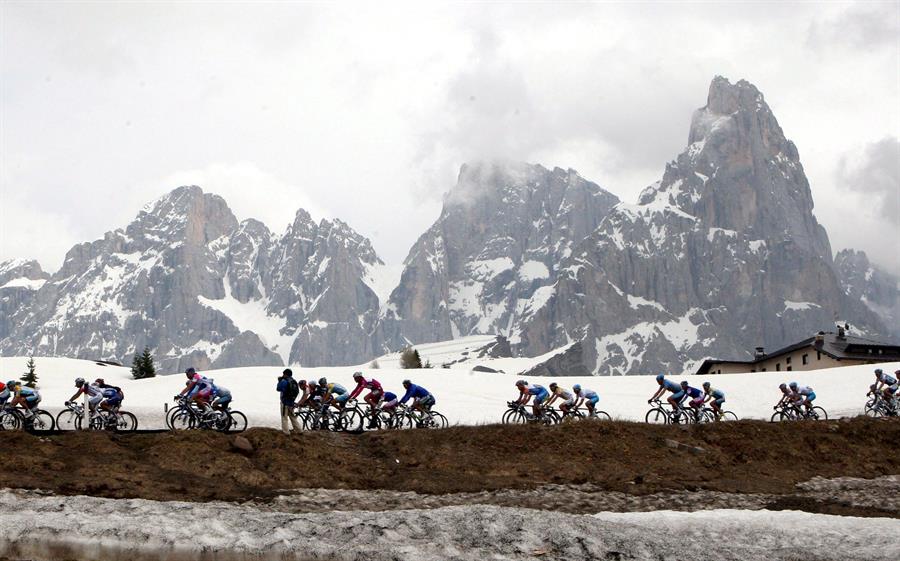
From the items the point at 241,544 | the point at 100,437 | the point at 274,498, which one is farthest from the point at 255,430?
the point at 241,544

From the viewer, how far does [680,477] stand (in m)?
27.0

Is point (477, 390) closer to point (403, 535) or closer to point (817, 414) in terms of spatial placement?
point (817, 414)

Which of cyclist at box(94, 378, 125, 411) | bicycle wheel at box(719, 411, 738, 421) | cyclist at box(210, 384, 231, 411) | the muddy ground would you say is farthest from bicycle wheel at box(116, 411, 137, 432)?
bicycle wheel at box(719, 411, 738, 421)

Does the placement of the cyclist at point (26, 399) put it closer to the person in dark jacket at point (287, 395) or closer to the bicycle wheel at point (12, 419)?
the bicycle wheel at point (12, 419)

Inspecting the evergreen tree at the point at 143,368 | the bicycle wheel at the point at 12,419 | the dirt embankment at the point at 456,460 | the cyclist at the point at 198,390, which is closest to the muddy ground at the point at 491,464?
the dirt embankment at the point at 456,460

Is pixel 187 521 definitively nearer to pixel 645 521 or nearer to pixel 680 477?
pixel 645 521

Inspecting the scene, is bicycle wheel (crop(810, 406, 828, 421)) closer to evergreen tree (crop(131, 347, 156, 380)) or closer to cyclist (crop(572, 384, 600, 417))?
cyclist (crop(572, 384, 600, 417))

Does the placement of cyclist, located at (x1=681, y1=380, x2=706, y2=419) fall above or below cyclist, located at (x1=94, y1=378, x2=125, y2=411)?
below

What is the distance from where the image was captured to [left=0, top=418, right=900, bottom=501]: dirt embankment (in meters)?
24.2

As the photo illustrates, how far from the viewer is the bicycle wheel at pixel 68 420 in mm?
35781

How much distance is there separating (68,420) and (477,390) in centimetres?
2811

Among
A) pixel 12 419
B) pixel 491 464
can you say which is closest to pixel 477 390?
pixel 12 419

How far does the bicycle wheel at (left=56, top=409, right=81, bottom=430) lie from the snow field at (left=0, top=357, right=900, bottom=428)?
4220mm

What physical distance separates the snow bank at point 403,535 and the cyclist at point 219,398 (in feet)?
46.1
